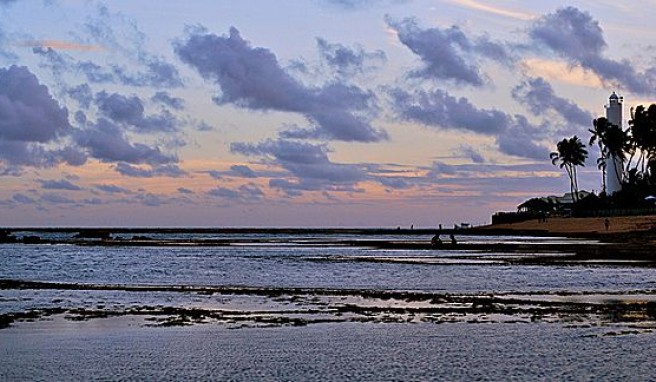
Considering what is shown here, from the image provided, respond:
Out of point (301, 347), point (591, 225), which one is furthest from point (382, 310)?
point (591, 225)

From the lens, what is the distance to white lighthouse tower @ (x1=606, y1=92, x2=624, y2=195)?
160m

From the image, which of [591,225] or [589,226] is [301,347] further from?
[589,226]

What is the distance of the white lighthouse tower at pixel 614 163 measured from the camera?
526 feet

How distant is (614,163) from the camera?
158000 mm

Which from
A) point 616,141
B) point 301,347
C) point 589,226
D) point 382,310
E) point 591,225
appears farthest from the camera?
point 616,141

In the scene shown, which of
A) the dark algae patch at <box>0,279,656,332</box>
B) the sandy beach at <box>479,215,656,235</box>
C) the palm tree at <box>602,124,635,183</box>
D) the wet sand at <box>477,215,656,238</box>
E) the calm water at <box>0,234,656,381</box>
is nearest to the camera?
the calm water at <box>0,234,656,381</box>

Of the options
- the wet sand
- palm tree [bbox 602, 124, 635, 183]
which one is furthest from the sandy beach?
palm tree [bbox 602, 124, 635, 183]

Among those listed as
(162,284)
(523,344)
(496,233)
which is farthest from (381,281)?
(496,233)

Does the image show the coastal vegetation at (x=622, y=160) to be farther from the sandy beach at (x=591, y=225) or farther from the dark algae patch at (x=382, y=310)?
the dark algae patch at (x=382, y=310)

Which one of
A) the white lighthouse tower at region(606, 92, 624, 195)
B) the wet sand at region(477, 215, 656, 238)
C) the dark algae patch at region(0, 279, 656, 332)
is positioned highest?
the white lighthouse tower at region(606, 92, 624, 195)

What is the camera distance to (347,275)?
5350cm

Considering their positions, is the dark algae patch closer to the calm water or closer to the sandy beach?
the calm water

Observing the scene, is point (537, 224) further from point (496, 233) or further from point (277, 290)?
point (277, 290)

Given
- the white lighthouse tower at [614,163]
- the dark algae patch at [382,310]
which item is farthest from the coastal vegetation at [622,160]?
the dark algae patch at [382,310]
